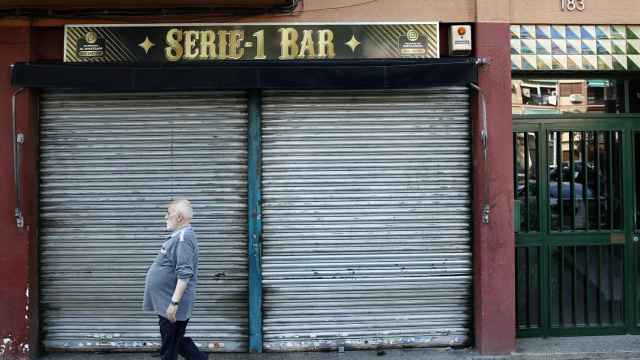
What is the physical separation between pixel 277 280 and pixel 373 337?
49.9 inches

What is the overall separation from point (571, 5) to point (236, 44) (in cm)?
381

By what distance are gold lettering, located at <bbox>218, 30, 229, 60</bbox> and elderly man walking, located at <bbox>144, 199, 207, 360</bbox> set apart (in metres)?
2.14

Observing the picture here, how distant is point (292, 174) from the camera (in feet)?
23.8

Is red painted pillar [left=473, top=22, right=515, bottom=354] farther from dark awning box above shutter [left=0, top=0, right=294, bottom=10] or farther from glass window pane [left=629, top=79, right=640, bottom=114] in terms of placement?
dark awning box above shutter [left=0, top=0, right=294, bottom=10]

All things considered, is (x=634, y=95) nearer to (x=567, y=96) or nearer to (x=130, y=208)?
(x=567, y=96)

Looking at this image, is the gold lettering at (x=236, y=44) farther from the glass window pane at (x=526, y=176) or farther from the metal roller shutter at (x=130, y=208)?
the glass window pane at (x=526, y=176)

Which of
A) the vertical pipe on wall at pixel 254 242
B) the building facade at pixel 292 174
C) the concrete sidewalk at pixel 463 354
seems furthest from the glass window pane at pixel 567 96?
the vertical pipe on wall at pixel 254 242

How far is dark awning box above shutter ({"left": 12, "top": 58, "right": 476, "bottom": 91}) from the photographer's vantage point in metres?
6.84

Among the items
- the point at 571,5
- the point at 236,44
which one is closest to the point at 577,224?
the point at 571,5

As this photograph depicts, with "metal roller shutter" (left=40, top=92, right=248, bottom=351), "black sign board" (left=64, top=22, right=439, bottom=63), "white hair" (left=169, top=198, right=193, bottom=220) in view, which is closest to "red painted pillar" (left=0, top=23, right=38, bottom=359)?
"metal roller shutter" (left=40, top=92, right=248, bottom=351)

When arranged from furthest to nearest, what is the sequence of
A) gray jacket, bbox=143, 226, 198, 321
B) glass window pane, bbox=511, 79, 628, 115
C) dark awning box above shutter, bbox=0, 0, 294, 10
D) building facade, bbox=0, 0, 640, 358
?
glass window pane, bbox=511, 79, 628, 115
building facade, bbox=0, 0, 640, 358
dark awning box above shutter, bbox=0, 0, 294, 10
gray jacket, bbox=143, 226, 198, 321

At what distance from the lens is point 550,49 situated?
7387 millimetres

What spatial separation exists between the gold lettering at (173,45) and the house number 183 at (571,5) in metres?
4.32

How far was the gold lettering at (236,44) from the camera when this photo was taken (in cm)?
713
